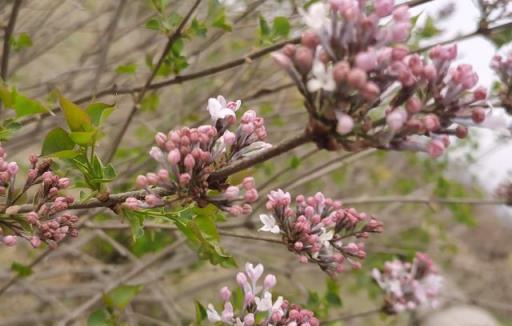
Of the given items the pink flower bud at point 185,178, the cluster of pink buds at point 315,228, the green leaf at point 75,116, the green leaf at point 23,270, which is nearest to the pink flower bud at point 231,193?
the pink flower bud at point 185,178

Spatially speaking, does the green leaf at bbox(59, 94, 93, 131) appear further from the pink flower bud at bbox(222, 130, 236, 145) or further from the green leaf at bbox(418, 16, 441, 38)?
the green leaf at bbox(418, 16, 441, 38)

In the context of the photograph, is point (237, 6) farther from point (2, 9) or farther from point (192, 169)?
point (192, 169)

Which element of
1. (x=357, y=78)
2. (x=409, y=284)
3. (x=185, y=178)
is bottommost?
(x=409, y=284)

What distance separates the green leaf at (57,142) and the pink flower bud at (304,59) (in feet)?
1.90

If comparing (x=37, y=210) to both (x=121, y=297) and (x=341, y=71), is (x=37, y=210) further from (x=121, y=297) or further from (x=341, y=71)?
(x=121, y=297)

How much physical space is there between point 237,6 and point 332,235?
Result: 2.15 meters

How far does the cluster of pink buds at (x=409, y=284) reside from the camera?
2459 millimetres

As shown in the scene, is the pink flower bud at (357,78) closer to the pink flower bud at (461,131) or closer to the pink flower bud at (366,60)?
the pink flower bud at (366,60)

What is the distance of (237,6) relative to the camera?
11.1 feet

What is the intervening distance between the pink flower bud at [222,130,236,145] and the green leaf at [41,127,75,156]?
0.35 m

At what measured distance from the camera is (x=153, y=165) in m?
3.41

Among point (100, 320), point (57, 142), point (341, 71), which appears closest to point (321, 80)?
point (341, 71)

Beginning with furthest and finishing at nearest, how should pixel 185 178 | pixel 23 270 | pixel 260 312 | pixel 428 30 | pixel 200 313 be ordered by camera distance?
pixel 428 30
pixel 23 270
pixel 200 313
pixel 260 312
pixel 185 178

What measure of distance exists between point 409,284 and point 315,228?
3.80 feet
